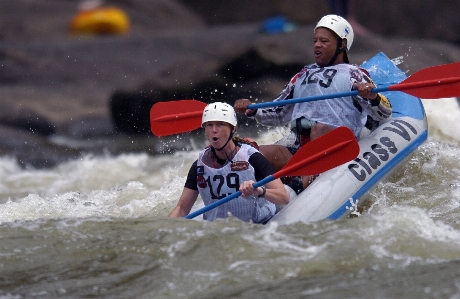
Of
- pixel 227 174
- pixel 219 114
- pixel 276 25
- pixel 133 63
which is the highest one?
pixel 276 25

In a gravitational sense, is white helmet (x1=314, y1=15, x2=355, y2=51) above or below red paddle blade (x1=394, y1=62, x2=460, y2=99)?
above

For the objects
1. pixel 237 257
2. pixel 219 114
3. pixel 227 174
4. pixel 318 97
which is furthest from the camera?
pixel 318 97

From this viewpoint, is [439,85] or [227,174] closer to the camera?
[227,174]

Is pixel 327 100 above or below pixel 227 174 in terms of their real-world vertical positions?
above

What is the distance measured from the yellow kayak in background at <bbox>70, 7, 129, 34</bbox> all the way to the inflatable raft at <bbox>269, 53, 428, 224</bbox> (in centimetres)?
669

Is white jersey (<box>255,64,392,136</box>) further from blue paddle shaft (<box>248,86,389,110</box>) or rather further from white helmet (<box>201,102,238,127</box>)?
white helmet (<box>201,102,238,127</box>)

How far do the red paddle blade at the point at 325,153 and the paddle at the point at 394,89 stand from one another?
0.54 meters

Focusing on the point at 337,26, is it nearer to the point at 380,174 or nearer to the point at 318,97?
the point at 318,97

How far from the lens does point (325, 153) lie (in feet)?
17.0

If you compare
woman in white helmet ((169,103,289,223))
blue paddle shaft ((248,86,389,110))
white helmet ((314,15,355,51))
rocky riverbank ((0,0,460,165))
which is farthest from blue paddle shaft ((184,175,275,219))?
rocky riverbank ((0,0,460,165))

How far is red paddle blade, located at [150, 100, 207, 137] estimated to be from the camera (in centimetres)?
589

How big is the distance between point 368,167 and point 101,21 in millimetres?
8086

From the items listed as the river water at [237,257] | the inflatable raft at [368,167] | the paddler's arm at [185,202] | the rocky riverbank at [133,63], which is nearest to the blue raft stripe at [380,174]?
the inflatable raft at [368,167]

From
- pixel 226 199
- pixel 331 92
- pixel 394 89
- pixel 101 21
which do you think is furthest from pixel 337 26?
pixel 101 21
